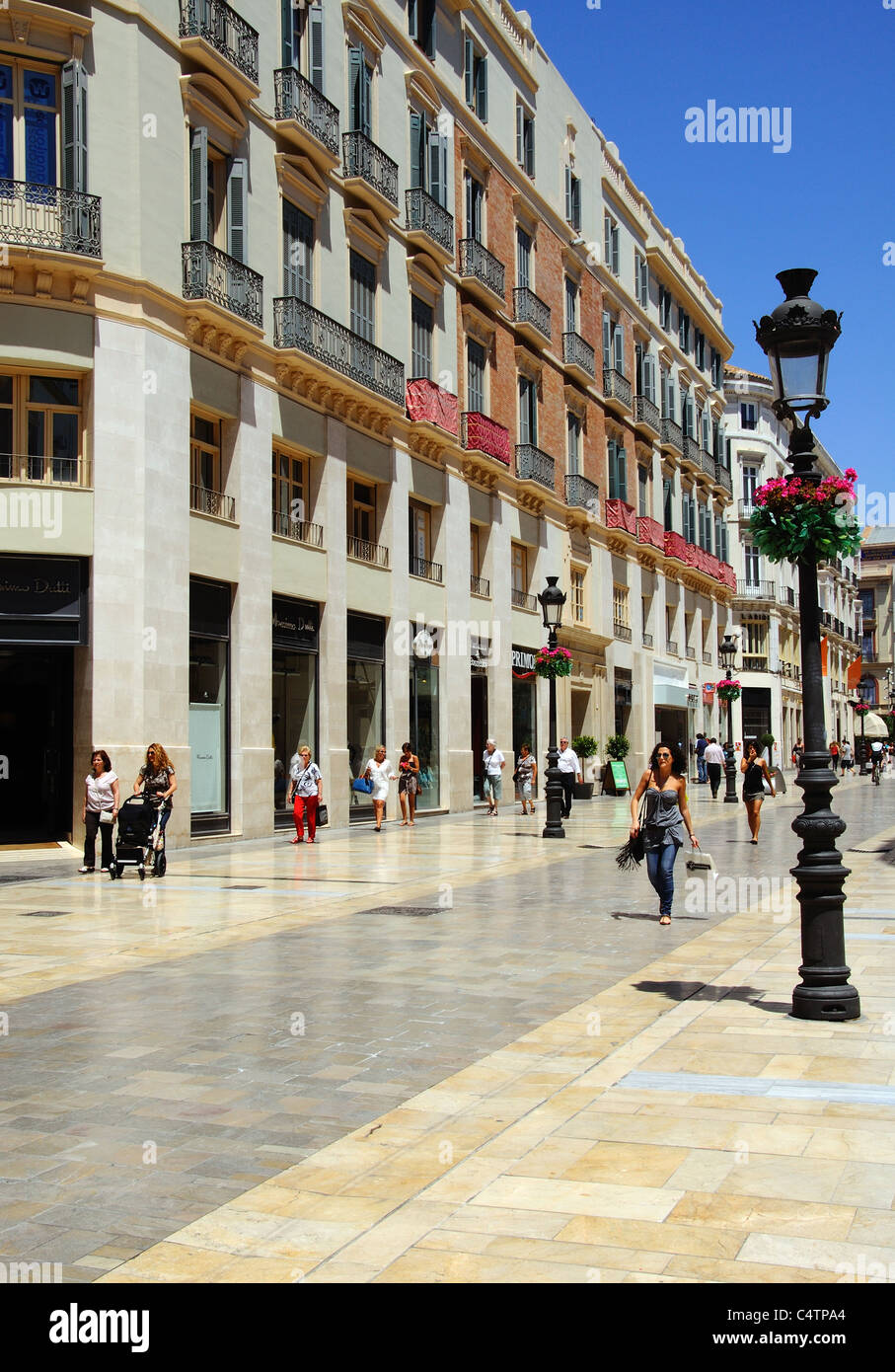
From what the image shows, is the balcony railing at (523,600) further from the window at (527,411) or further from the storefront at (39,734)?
the storefront at (39,734)

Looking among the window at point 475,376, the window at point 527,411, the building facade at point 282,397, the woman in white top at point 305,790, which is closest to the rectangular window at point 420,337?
the building facade at point 282,397

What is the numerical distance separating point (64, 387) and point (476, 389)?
15.5m

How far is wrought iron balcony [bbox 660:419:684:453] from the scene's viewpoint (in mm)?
50188

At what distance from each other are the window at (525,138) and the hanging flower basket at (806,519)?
3067 cm

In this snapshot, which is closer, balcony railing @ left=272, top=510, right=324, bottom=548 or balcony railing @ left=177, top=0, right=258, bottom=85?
balcony railing @ left=177, top=0, right=258, bottom=85

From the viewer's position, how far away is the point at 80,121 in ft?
63.7

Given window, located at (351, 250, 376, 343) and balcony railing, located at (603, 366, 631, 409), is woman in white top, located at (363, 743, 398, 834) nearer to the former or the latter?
window, located at (351, 250, 376, 343)

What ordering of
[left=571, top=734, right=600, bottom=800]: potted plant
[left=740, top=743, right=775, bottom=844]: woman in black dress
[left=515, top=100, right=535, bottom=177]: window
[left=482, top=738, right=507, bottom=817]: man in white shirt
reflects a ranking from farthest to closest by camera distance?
[left=571, top=734, right=600, bottom=800]: potted plant → [left=515, top=100, right=535, bottom=177]: window → [left=482, top=738, right=507, bottom=817]: man in white shirt → [left=740, top=743, right=775, bottom=844]: woman in black dress

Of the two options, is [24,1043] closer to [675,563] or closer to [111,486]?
[111,486]

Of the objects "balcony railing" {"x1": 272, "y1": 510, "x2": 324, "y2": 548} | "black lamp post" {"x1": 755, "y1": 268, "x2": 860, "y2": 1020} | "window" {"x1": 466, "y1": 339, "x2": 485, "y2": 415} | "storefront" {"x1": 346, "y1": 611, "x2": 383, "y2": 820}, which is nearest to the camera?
"black lamp post" {"x1": 755, "y1": 268, "x2": 860, "y2": 1020}

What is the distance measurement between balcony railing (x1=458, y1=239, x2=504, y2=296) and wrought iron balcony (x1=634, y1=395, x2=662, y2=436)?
13.6 m

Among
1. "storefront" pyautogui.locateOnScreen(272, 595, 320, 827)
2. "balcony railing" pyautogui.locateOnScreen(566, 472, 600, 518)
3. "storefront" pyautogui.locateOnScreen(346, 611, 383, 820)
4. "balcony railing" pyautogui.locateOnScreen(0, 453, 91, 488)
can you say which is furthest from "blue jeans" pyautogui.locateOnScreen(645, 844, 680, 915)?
"balcony railing" pyautogui.locateOnScreen(566, 472, 600, 518)

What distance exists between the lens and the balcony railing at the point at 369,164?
Answer: 26.4m
